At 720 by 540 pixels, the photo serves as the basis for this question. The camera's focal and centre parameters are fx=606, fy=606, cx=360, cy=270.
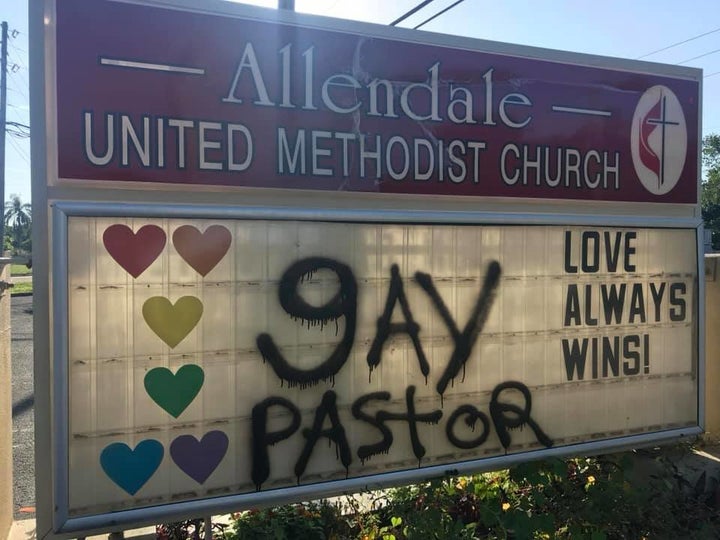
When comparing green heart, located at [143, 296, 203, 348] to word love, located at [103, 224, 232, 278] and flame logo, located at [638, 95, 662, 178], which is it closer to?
word love, located at [103, 224, 232, 278]

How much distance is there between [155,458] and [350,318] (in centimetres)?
118

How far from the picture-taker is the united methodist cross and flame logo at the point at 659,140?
4.04 metres

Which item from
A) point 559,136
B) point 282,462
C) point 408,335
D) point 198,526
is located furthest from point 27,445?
point 559,136

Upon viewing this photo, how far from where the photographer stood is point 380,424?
333cm

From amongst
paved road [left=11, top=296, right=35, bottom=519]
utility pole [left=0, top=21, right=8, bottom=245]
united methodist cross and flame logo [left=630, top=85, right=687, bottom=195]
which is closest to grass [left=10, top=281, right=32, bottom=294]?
utility pole [left=0, top=21, right=8, bottom=245]

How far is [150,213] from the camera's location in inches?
112

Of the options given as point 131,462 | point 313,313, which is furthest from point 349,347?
point 131,462

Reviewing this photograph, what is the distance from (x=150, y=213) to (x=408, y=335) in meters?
1.51

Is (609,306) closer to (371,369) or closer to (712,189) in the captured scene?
(371,369)

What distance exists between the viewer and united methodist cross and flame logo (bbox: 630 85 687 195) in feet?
13.3

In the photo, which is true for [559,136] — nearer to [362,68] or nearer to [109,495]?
[362,68]

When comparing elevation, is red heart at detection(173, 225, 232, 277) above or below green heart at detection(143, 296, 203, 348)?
above

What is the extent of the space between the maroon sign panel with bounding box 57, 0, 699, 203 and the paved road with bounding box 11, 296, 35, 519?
9.68 feet

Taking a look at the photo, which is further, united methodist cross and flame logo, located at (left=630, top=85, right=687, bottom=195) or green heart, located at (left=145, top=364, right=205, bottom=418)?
united methodist cross and flame logo, located at (left=630, top=85, right=687, bottom=195)
